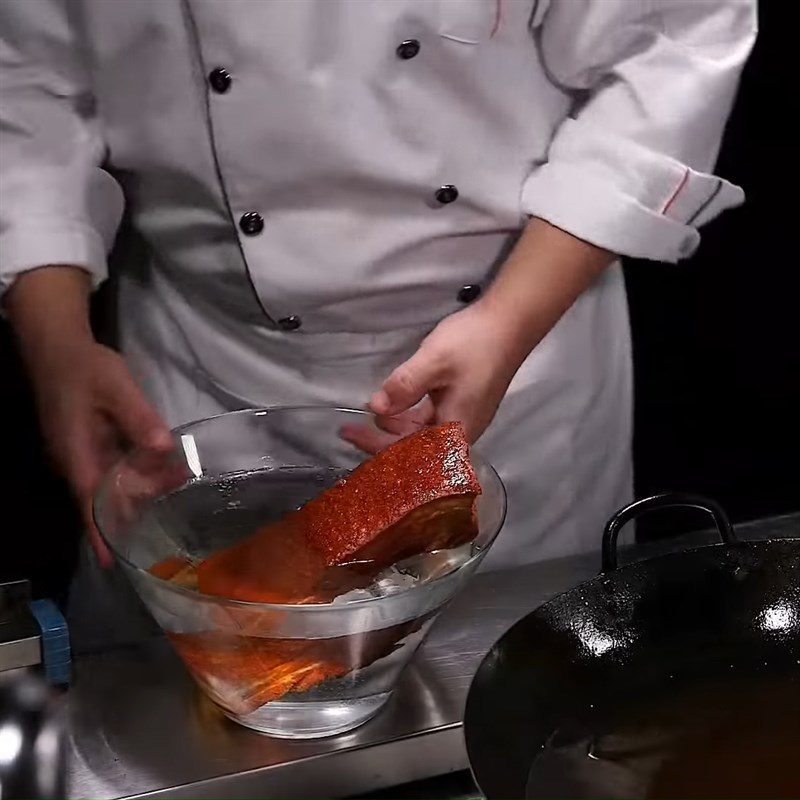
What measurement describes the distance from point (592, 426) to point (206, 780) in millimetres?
546

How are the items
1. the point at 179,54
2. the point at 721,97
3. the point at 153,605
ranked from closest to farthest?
the point at 153,605 → the point at 179,54 → the point at 721,97

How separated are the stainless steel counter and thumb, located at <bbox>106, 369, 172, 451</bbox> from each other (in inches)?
5.9

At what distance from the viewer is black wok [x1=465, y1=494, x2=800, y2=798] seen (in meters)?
0.61

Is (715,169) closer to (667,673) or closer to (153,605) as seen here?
(667,673)

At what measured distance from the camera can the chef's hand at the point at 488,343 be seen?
0.85 m

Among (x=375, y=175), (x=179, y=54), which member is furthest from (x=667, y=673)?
(x=179, y=54)

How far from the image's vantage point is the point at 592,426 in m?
1.11

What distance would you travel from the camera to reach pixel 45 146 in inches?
33.3

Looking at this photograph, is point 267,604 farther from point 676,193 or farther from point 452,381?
point 676,193

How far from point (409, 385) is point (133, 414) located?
0.20 m

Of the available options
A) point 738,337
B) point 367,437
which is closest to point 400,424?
point 367,437

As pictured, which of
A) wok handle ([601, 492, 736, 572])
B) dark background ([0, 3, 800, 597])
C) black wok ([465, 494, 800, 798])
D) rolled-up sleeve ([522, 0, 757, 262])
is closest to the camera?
black wok ([465, 494, 800, 798])

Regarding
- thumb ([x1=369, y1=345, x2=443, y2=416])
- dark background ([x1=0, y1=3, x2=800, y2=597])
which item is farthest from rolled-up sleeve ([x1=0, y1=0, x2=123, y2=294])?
dark background ([x1=0, y1=3, x2=800, y2=597])

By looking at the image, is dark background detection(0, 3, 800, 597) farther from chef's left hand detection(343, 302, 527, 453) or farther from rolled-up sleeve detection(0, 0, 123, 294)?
rolled-up sleeve detection(0, 0, 123, 294)
